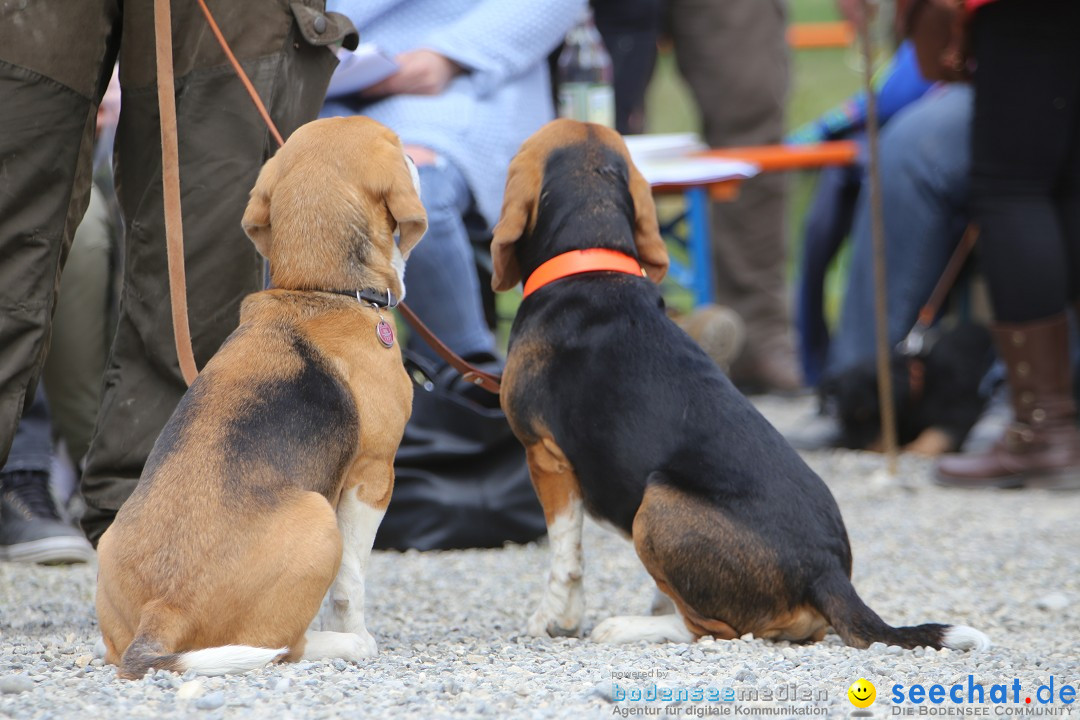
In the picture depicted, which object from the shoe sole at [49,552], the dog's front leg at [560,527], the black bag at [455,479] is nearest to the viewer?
the dog's front leg at [560,527]

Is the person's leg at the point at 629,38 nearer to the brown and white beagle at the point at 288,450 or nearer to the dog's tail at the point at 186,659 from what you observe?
the brown and white beagle at the point at 288,450

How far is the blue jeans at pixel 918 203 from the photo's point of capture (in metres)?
7.02

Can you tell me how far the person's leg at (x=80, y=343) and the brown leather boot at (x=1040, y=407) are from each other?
382 cm

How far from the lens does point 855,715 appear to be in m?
2.57

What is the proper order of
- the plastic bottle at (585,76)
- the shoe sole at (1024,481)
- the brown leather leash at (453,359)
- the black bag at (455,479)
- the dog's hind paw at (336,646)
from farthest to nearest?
the plastic bottle at (585,76) < the shoe sole at (1024,481) < the black bag at (455,479) < the brown leather leash at (453,359) < the dog's hind paw at (336,646)

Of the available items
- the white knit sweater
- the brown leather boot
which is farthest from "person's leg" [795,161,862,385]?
the white knit sweater

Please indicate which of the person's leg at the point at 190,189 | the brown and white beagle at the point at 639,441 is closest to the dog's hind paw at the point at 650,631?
the brown and white beagle at the point at 639,441

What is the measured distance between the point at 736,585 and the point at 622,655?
1.06 ft

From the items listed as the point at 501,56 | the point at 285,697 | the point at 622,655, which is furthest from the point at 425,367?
the point at 285,697

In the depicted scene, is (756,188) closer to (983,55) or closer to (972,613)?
(983,55)

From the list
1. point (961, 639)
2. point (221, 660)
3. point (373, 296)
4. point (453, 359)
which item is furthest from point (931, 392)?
point (221, 660)

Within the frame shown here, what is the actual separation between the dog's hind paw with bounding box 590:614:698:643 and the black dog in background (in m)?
3.72

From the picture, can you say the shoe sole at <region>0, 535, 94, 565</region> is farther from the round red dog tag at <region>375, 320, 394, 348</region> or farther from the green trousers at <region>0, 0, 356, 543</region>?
the round red dog tag at <region>375, 320, 394, 348</region>

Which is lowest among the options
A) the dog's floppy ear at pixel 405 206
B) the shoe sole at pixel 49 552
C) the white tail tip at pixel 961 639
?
the shoe sole at pixel 49 552
